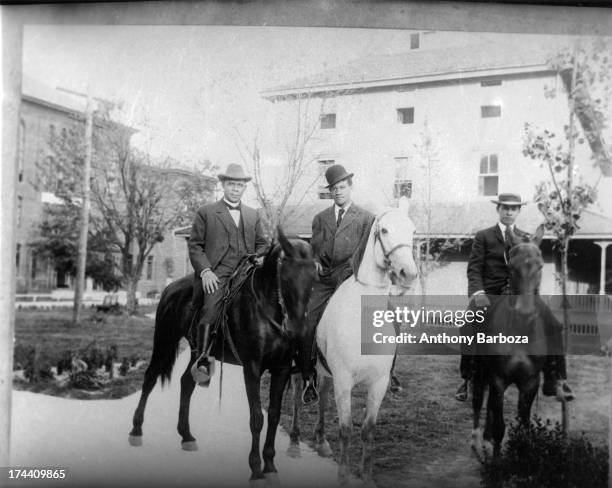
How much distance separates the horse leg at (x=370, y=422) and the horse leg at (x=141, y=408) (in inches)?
86.7

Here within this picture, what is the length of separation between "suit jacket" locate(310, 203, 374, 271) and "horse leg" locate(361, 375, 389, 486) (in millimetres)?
1196

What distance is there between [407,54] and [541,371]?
3532 mm

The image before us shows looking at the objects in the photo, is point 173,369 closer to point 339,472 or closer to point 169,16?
point 339,472

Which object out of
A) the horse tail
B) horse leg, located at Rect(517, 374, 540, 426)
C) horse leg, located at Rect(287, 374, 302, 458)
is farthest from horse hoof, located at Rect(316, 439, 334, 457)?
horse leg, located at Rect(517, 374, 540, 426)

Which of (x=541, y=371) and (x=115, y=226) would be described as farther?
(x=115, y=226)

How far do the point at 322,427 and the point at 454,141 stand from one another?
3.21 metres

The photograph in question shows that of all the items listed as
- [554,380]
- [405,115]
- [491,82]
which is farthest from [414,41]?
[554,380]

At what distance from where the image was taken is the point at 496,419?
5.42 metres

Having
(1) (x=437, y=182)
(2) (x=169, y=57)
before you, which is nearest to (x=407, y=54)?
(1) (x=437, y=182)

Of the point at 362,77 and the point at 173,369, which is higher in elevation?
the point at 362,77

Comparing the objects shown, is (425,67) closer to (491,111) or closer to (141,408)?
(491,111)

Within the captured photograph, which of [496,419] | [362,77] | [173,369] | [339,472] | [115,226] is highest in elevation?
[362,77]

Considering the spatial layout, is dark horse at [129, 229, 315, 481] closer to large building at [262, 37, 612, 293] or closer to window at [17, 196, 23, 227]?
large building at [262, 37, 612, 293]

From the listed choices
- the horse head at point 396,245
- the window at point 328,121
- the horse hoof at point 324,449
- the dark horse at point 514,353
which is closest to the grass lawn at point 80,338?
the horse hoof at point 324,449
